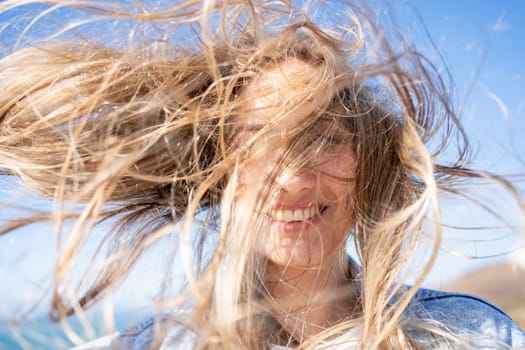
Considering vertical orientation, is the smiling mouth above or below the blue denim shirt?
above

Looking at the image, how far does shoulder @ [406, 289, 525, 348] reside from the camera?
1964mm

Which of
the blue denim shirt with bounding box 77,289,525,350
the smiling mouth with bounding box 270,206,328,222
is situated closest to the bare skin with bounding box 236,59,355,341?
the smiling mouth with bounding box 270,206,328,222

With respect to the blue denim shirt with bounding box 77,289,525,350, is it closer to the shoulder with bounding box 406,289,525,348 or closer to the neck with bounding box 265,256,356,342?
the shoulder with bounding box 406,289,525,348

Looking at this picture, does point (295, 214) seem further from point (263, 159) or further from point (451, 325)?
point (451, 325)

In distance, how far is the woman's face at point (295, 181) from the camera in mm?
1729

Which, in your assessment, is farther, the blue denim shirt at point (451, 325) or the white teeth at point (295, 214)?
the blue denim shirt at point (451, 325)

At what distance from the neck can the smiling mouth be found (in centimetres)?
20

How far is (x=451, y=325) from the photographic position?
6.57 ft

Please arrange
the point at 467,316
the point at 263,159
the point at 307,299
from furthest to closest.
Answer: the point at 467,316
the point at 307,299
the point at 263,159

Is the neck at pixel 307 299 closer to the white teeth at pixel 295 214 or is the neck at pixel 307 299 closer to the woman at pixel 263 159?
the woman at pixel 263 159

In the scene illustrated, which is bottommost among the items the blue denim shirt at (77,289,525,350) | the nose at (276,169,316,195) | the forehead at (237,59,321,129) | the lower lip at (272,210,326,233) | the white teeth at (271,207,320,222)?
the blue denim shirt at (77,289,525,350)

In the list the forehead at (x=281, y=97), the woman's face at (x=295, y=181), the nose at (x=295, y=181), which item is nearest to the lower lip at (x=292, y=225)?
the woman's face at (x=295, y=181)

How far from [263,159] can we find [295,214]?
234 mm

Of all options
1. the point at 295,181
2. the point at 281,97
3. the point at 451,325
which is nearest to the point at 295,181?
the point at 295,181
